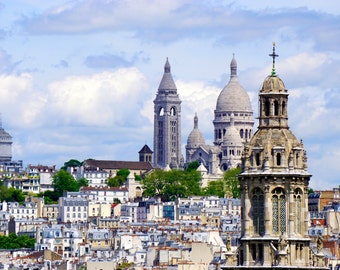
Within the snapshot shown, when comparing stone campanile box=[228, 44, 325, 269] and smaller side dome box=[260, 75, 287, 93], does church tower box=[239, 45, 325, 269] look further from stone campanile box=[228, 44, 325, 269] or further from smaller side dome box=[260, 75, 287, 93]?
smaller side dome box=[260, 75, 287, 93]

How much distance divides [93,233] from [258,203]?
117 metres

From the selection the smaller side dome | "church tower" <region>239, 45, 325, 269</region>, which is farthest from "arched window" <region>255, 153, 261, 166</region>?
the smaller side dome

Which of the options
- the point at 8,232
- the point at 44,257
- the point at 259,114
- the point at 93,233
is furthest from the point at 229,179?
the point at 259,114

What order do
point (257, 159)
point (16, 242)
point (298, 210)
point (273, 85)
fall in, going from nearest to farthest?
point (298, 210)
point (257, 159)
point (273, 85)
point (16, 242)

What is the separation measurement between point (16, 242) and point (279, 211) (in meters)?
119

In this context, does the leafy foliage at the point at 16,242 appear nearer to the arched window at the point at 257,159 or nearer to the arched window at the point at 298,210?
the arched window at the point at 257,159

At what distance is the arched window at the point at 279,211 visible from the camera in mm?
36062

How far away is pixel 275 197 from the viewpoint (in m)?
36.1

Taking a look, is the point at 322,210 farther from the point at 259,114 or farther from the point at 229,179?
the point at 259,114

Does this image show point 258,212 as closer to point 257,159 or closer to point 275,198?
point 275,198

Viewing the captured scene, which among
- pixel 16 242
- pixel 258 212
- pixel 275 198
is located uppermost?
pixel 16 242

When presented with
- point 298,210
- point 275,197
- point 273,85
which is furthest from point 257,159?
point 273,85

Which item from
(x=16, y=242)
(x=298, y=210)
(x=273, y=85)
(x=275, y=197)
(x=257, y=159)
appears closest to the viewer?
(x=275, y=197)

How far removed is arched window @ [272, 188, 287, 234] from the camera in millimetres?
36062
